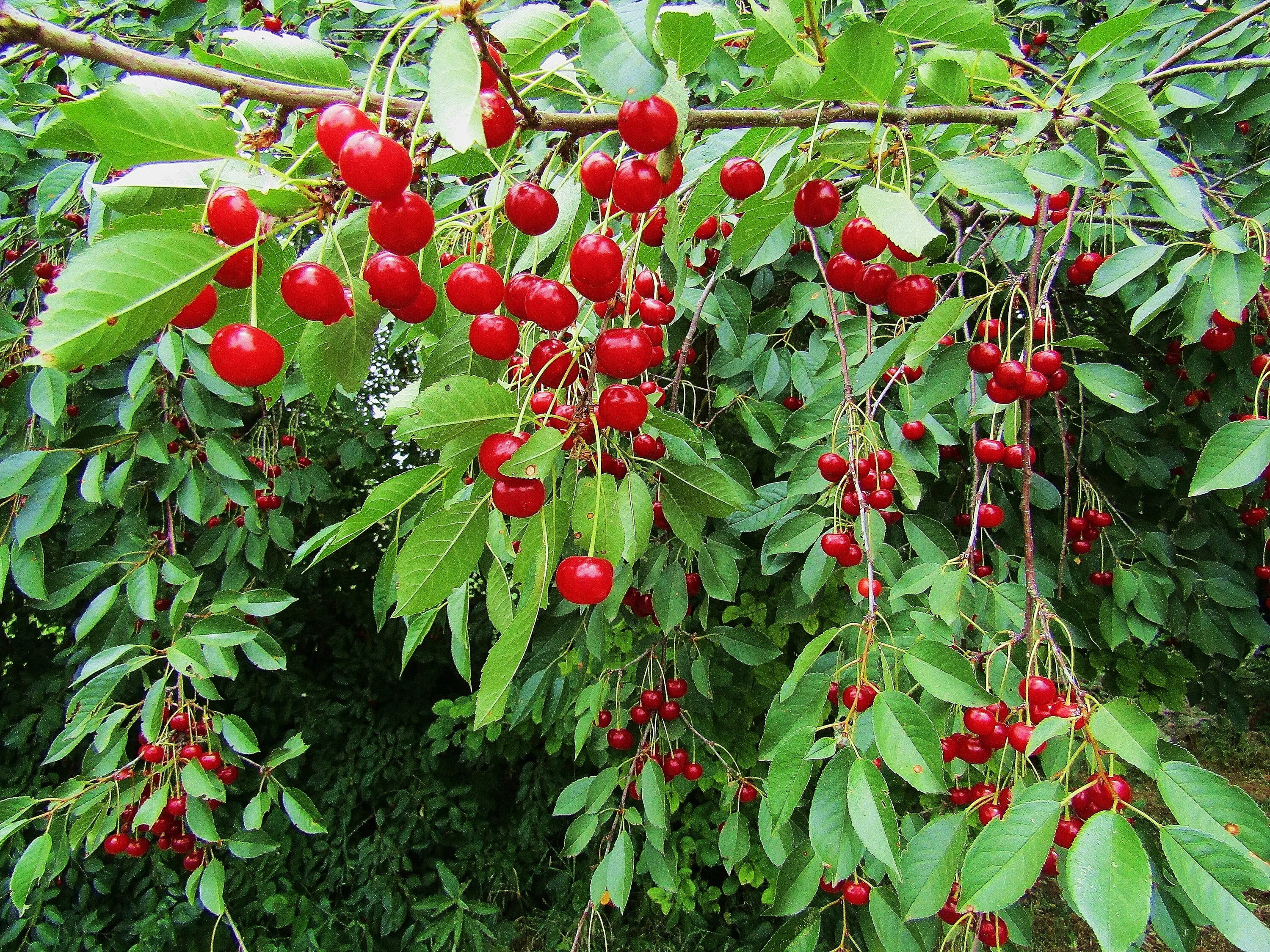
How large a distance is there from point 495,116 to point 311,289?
23 cm

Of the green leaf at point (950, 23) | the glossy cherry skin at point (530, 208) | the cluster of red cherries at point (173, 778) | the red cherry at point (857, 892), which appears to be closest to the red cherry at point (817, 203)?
the green leaf at point (950, 23)

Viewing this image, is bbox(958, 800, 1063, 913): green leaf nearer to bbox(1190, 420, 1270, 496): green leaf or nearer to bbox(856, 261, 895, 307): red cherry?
bbox(1190, 420, 1270, 496): green leaf

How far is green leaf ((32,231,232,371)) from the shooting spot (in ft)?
1.68

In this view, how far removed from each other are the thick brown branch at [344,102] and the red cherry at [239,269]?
0.44 ft

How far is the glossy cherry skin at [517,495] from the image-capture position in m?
0.69

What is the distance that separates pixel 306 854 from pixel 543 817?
1229 mm

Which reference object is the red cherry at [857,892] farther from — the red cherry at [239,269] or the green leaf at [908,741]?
the red cherry at [239,269]

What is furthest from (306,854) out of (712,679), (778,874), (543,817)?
(778,874)

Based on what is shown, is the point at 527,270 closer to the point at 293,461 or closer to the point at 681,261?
the point at 681,261

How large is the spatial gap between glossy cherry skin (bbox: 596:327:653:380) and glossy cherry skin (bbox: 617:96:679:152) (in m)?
0.18

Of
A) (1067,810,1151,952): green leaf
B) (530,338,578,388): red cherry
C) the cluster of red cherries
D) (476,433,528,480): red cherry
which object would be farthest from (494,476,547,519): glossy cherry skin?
the cluster of red cherries

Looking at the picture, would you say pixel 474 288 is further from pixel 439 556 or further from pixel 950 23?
pixel 950 23

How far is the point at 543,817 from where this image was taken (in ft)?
13.0

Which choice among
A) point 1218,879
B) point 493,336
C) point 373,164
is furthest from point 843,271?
point 1218,879
